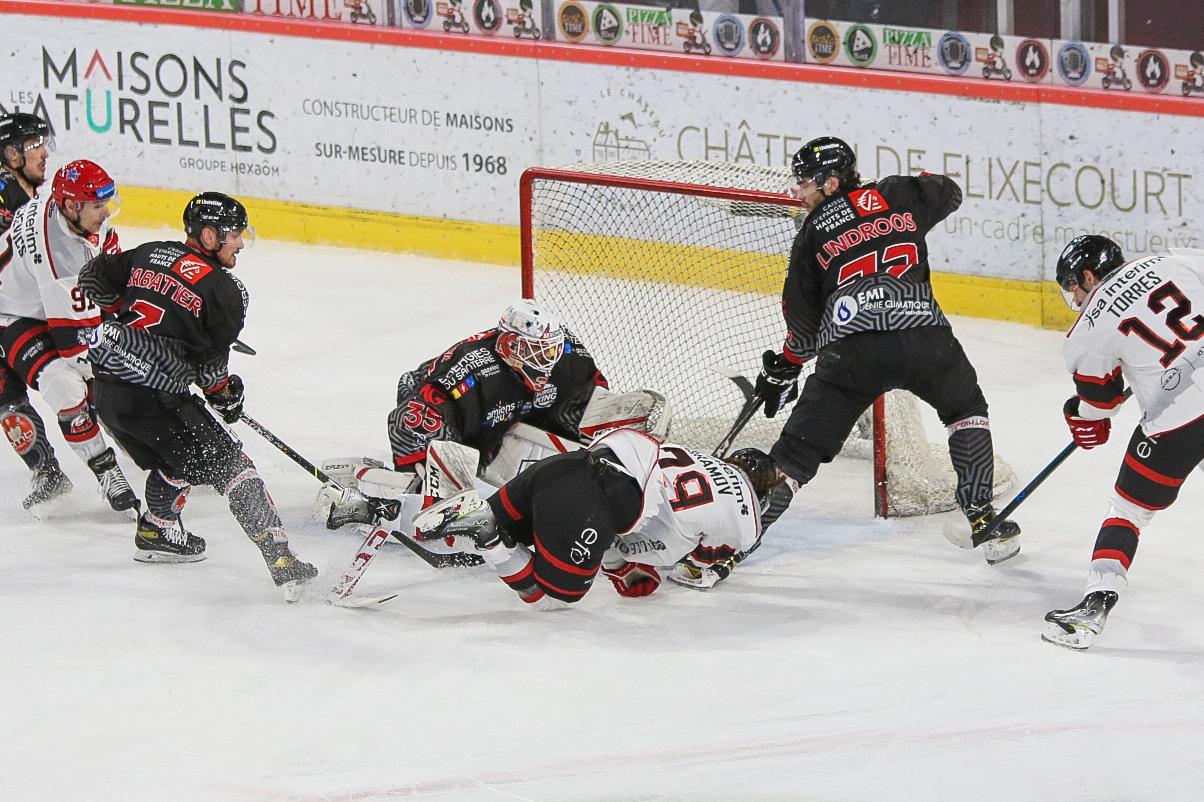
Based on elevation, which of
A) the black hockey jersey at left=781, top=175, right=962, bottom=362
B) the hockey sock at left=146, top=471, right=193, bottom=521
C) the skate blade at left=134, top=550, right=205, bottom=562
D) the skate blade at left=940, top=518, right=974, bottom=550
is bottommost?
the skate blade at left=134, top=550, right=205, bottom=562

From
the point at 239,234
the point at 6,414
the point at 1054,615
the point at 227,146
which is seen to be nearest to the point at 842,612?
the point at 1054,615

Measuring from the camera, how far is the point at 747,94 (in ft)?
25.5

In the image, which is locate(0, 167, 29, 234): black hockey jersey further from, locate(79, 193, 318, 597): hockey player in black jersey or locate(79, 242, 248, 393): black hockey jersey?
locate(79, 242, 248, 393): black hockey jersey

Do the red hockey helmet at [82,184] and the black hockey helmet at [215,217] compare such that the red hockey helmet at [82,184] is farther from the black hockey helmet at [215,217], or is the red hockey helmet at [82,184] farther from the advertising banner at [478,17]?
the advertising banner at [478,17]

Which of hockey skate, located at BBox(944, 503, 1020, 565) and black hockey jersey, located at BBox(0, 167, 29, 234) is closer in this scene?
hockey skate, located at BBox(944, 503, 1020, 565)

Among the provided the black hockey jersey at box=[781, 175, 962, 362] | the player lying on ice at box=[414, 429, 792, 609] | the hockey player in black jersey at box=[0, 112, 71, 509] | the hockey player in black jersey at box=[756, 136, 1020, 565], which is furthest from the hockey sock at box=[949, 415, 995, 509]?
the hockey player in black jersey at box=[0, 112, 71, 509]

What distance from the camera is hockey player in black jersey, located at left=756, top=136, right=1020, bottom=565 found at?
4863 mm

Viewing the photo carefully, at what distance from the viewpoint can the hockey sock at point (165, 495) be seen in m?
5.16

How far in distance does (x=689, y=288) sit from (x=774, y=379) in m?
1.34

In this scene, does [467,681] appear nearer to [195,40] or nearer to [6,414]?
[6,414]

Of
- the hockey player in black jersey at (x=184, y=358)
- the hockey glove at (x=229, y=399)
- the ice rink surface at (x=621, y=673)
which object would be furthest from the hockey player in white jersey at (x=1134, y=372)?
the hockey glove at (x=229, y=399)

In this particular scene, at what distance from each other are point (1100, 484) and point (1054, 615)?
1348 mm

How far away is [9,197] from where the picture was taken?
231 inches

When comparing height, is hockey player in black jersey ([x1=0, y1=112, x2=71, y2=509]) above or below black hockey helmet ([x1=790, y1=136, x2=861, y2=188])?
below
